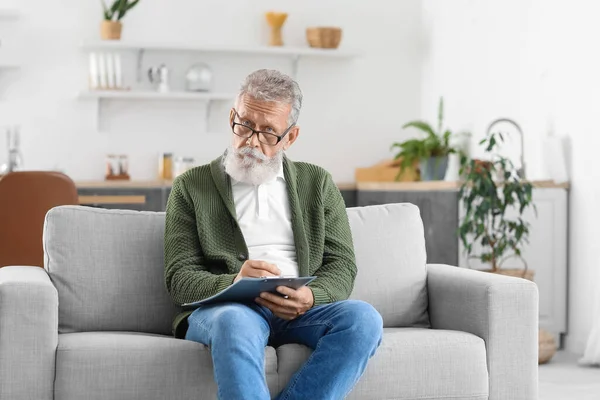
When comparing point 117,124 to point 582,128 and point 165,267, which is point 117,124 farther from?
point 165,267

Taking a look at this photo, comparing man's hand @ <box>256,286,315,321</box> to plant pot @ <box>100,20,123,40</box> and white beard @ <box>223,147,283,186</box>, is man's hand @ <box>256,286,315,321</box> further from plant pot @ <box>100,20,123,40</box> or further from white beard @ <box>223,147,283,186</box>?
plant pot @ <box>100,20,123,40</box>

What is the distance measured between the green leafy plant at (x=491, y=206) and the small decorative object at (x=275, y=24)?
5.90 ft

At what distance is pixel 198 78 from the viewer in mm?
5965

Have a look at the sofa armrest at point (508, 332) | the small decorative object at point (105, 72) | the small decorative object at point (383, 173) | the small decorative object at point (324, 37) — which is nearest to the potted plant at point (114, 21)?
the small decorative object at point (105, 72)

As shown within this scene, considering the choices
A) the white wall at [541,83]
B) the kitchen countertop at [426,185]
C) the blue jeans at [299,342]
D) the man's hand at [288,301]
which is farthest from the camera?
the kitchen countertop at [426,185]

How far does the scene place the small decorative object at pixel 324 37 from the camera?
6.11 m

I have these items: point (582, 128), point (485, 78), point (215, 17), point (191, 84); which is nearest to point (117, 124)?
point (191, 84)

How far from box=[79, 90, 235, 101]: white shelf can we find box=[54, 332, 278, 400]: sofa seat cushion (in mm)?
3561

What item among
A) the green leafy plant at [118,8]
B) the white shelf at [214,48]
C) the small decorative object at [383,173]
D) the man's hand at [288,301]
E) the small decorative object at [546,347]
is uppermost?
the green leafy plant at [118,8]

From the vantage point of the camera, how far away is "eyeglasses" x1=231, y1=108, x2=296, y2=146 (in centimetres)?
277

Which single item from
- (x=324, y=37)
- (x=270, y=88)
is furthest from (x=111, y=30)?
(x=270, y=88)

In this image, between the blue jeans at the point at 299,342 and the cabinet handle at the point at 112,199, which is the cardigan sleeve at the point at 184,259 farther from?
the cabinet handle at the point at 112,199

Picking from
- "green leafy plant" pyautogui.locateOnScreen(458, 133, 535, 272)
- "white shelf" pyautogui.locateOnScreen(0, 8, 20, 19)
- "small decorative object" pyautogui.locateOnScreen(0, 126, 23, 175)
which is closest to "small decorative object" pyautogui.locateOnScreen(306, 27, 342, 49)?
"green leafy plant" pyautogui.locateOnScreen(458, 133, 535, 272)

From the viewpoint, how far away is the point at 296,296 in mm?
2490
